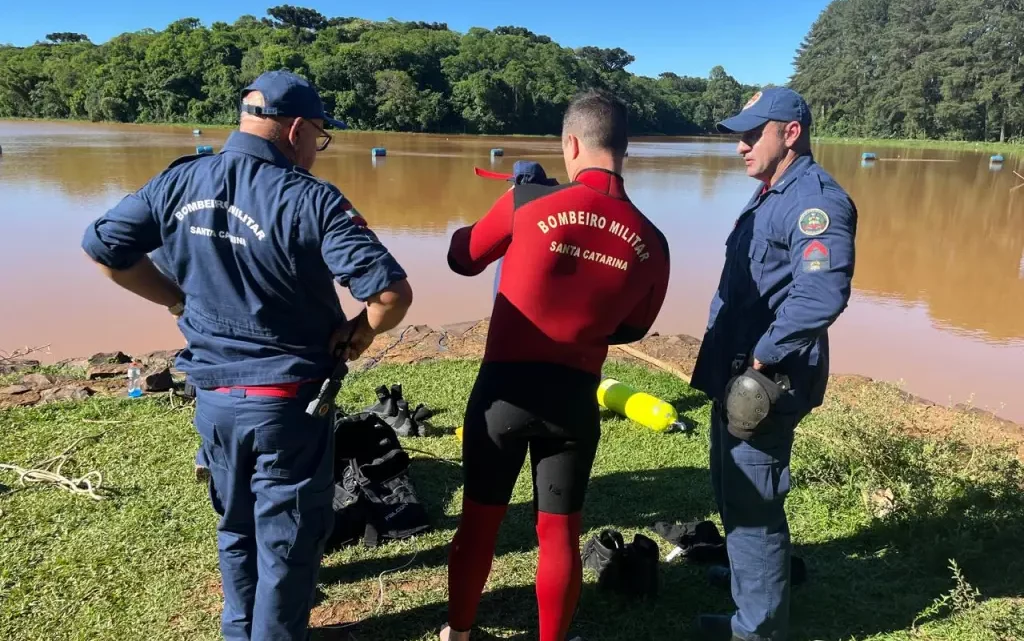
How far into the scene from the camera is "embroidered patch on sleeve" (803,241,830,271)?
2.20 metres

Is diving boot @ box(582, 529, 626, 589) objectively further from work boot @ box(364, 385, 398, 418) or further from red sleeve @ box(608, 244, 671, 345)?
work boot @ box(364, 385, 398, 418)

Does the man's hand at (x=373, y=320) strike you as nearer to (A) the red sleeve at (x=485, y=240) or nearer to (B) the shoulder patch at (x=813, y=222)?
(A) the red sleeve at (x=485, y=240)

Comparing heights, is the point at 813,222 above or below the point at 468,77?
below

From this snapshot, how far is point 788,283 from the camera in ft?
7.86

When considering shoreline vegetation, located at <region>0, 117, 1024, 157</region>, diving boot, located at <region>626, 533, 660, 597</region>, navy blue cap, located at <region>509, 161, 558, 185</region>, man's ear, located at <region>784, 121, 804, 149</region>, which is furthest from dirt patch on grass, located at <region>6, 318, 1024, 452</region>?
shoreline vegetation, located at <region>0, 117, 1024, 157</region>

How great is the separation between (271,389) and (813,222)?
5.89 ft

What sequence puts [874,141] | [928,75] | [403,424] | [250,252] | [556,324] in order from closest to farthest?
[250,252] < [556,324] < [403,424] < [928,75] < [874,141]

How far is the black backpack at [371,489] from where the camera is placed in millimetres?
3383

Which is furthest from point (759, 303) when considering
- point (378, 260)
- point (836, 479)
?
point (836, 479)

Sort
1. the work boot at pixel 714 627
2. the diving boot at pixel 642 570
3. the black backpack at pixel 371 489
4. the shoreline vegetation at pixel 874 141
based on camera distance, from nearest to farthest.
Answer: the work boot at pixel 714 627
the diving boot at pixel 642 570
the black backpack at pixel 371 489
the shoreline vegetation at pixel 874 141

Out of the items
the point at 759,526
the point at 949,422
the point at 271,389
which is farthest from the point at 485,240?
the point at 949,422

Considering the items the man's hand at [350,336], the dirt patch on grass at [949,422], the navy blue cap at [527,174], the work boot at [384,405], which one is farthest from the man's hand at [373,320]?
the dirt patch on grass at [949,422]

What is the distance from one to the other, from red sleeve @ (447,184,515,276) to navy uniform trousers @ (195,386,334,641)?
64 cm

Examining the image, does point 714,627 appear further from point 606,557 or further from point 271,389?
point 271,389
